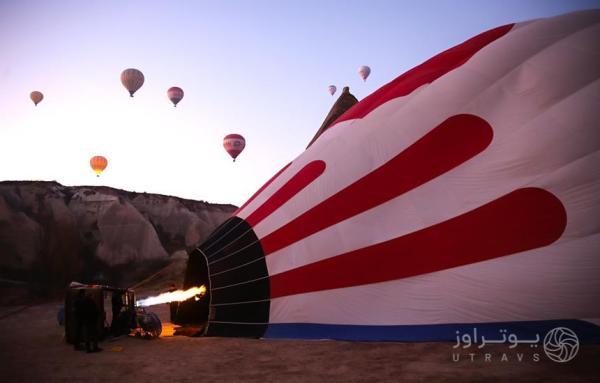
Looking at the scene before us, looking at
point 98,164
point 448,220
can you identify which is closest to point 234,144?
point 98,164

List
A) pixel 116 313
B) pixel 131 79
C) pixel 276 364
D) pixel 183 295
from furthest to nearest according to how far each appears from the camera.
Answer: pixel 131 79 → pixel 116 313 → pixel 183 295 → pixel 276 364

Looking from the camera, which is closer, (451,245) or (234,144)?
(451,245)

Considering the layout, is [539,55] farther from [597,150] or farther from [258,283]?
[258,283]

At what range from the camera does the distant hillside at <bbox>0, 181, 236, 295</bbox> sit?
22295 mm

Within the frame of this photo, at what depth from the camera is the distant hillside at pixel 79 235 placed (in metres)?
22.3

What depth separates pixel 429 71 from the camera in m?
6.81

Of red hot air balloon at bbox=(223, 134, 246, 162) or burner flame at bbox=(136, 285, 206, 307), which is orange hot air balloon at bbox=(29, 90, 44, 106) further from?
burner flame at bbox=(136, 285, 206, 307)

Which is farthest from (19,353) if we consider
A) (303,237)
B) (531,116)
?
(531,116)

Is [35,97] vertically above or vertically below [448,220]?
above

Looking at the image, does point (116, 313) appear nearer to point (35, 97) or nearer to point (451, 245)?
point (451, 245)

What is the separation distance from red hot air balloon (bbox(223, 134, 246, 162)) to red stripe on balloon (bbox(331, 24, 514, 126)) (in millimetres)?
14269

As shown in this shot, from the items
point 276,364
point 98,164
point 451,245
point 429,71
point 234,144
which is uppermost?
point 98,164

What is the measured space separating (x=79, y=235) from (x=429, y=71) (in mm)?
25855

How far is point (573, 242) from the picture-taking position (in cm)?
460
